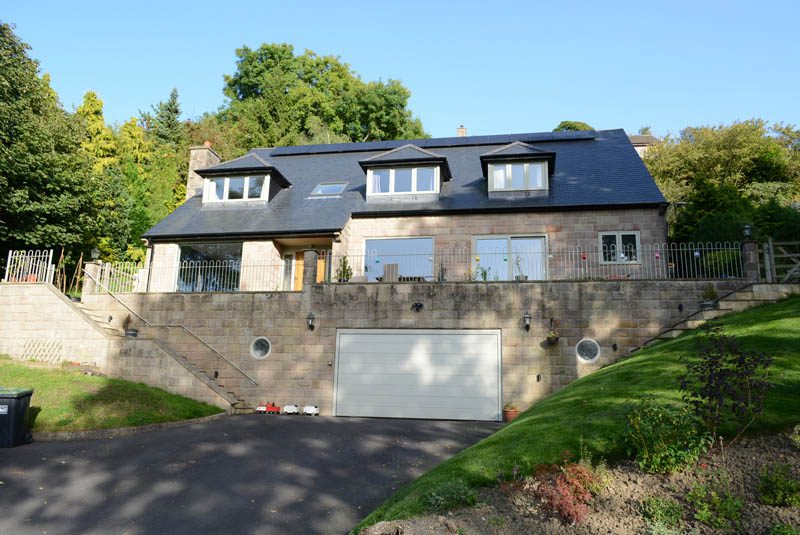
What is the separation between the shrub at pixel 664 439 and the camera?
6.64 metres

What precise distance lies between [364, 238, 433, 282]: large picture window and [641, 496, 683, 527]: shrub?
43.3ft

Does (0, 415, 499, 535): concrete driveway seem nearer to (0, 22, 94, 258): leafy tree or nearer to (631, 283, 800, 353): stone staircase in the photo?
(631, 283, 800, 353): stone staircase

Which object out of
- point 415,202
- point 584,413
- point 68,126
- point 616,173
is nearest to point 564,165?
point 616,173

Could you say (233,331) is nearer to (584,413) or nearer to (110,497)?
(110,497)

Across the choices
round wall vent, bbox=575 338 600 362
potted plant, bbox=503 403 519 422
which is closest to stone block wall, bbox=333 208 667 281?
round wall vent, bbox=575 338 600 362

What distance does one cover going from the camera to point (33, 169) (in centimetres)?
2428

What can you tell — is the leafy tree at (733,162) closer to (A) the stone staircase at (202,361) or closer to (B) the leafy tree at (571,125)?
(B) the leafy tree at (571,125)

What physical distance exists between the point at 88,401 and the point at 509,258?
13.1 meters

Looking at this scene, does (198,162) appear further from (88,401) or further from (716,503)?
(716,503)

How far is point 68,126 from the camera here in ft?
91.2

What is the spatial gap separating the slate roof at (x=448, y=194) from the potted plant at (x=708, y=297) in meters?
3.92

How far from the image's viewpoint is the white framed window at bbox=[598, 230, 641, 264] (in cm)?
1894

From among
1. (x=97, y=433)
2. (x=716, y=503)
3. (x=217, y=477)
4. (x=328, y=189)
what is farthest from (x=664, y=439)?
(x=328, y=189)

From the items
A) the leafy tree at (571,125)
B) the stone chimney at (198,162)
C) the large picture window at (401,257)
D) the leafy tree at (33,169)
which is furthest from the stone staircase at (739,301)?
the leafy tree at (571,125)
